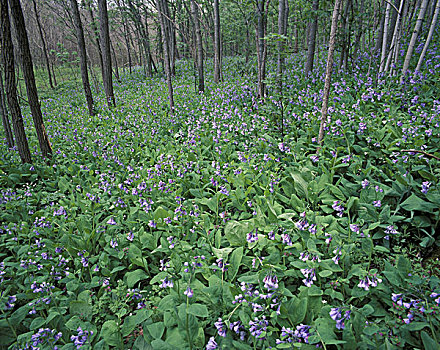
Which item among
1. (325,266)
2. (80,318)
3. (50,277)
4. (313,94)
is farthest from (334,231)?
(313,94)

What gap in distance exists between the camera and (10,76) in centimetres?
421

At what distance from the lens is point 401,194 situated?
239 cm

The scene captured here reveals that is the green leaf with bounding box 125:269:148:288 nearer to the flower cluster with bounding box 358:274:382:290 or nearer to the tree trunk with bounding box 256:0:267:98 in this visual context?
the flower cluster with bounding box 358:274:382:290

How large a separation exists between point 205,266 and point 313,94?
13.3 ft

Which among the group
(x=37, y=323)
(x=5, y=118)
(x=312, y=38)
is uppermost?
(x=312, y=38)

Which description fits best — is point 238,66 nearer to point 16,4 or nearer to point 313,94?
point 313,94

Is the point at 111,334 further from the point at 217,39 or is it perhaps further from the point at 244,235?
the point at 217,39

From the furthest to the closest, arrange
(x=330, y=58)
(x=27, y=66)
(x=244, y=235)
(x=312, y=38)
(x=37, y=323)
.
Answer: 1. (x=312, y=38)
2. (x=27, y=66)
3. (x=330, y=58)
4. (x=244, y=235)
5. (x=37, y=323)

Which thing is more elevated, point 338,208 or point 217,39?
point 217,39

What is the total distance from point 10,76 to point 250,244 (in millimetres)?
4638

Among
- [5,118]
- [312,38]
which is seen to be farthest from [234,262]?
[312,38]

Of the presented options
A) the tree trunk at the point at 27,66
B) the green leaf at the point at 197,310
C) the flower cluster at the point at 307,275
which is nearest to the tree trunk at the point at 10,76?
the tree trunk at the point at 27,66

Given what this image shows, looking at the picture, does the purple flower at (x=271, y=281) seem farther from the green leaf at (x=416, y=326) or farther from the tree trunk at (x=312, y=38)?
the tree trunk at (x=312, y=38)

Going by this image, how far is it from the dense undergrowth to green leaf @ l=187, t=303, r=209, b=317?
14 mm
